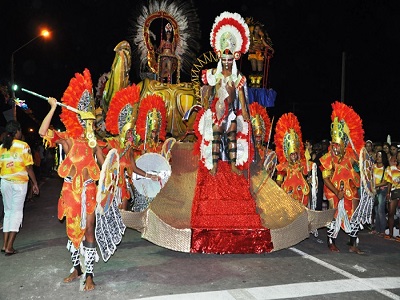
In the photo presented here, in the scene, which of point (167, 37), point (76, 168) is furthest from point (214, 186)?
point (167, 37)

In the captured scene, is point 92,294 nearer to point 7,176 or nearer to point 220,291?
point 220,291

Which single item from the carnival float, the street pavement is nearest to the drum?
the carnival float

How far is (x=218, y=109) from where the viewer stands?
6680 mm

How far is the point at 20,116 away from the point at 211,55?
63.2ft

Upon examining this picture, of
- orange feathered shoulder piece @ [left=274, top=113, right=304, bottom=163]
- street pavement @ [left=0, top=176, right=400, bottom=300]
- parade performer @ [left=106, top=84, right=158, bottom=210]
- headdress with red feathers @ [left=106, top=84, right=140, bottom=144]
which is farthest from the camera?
headdress with red feathers @ [left=106, top=84, right=140, bottom=144]

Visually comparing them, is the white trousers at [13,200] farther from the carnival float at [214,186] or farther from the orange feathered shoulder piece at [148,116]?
the orange feathered shoulder piece at [148,116]

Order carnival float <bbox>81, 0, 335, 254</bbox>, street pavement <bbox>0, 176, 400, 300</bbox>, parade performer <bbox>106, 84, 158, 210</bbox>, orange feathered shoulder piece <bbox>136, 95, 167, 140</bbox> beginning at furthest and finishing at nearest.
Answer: orange feathered shoulder piece <bbox>136, 95, 167, 140</bbox>, parade performer <bbox>106, 84, 158, 210</bbox>, carnival float <bbox>81, 0, 335, 254</bbox>, street pavement <bbox>0, 176, 400, 300</bbox>

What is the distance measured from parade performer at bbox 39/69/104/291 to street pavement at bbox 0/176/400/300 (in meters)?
0.46

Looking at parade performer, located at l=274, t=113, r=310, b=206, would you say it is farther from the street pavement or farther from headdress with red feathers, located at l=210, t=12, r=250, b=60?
headdress with red feathers, located at l=210, t=12, r=250, b=60

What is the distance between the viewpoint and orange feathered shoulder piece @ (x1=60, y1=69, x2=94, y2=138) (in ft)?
16.5

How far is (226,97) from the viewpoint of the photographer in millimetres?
6703

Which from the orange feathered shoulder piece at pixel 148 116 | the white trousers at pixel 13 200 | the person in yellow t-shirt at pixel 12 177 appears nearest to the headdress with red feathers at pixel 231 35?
the orange feathered shoulder piece at pixel 148 116

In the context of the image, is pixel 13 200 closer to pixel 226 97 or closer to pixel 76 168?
pixel 76 168

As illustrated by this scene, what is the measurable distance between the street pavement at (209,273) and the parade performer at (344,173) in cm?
43
